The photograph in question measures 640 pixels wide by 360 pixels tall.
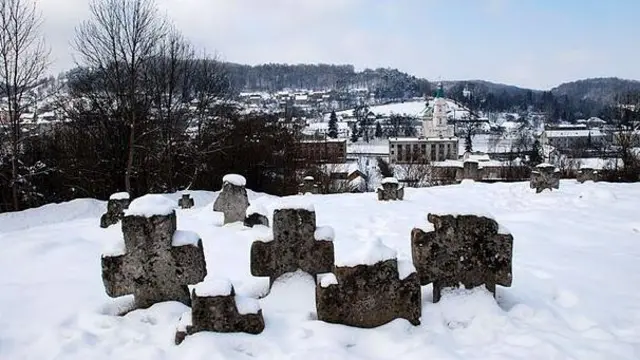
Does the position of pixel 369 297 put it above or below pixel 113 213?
above

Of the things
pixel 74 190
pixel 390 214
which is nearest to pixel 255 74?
pixel 74 190

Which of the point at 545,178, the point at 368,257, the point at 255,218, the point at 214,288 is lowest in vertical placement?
the point at 255,218

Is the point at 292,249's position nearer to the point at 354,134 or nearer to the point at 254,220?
the point at 254,220

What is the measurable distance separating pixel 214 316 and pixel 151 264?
1131mm

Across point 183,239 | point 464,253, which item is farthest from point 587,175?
point 183,239

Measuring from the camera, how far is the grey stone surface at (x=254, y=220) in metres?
10.1

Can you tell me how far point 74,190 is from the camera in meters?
21.4

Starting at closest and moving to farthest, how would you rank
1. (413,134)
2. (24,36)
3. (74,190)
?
(24,36)
(74,190)
(413,134)

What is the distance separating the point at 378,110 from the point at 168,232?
149m

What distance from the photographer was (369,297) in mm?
4742

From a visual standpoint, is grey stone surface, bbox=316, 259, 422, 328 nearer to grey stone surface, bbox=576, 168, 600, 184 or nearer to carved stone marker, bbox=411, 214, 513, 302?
carved stone marker, bbox=411, 214, 513, 302

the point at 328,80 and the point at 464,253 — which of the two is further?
the point at 328,80

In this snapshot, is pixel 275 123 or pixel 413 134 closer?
pixel 275 123

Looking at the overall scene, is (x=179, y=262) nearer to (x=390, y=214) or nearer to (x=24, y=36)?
(x=390, y=214)
